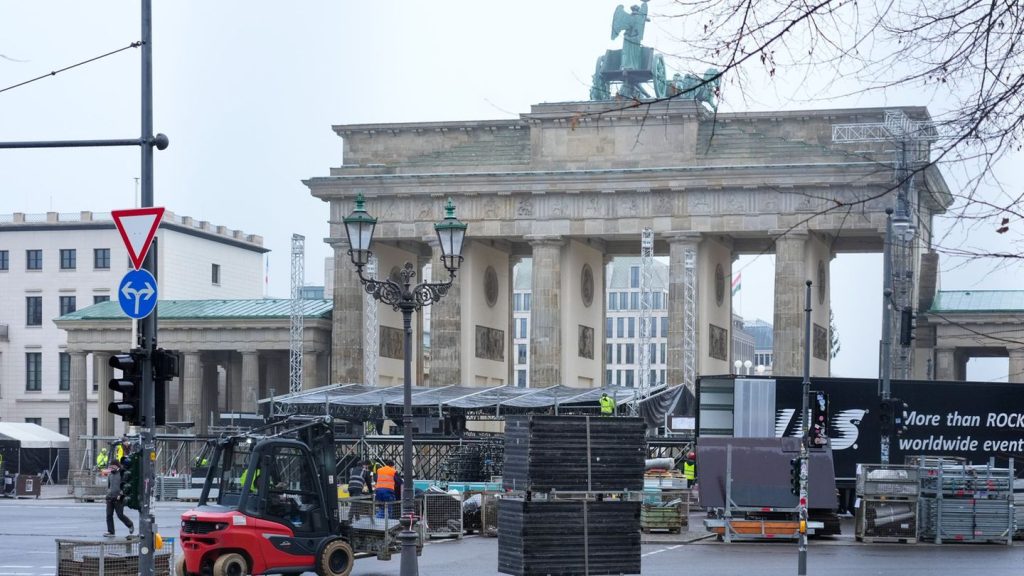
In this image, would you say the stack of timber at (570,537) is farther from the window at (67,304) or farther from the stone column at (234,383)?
the window at (67,304)

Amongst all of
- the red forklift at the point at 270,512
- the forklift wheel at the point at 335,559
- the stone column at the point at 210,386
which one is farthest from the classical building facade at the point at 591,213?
the forklift wheel at the point at 335,559

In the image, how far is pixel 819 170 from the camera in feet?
231

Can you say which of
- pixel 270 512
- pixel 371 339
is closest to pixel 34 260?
pixel 371 339

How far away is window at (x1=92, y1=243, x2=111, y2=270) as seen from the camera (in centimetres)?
9931

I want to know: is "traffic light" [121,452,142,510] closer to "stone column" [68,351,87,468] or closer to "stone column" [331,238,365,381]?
"stone column" [331,238,365,381]

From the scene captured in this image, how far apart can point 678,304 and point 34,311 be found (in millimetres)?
44791

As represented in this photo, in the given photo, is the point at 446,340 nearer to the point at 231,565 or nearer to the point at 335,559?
the point at 335,559

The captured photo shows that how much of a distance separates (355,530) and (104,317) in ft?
208

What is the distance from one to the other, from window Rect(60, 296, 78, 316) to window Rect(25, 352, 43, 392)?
3.13m

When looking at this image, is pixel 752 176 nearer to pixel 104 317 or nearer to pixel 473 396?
pixel 473 396

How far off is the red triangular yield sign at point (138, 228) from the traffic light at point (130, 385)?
1.06m

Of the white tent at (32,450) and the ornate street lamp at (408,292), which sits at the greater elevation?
the ornate street lamp at (408,292)

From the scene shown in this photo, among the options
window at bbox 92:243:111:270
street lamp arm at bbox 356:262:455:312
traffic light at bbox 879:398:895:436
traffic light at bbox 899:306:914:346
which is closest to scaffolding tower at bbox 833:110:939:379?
traffic light at bbox 899:306:914:346

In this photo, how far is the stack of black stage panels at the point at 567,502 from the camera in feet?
65.0
